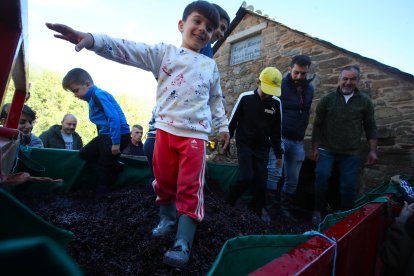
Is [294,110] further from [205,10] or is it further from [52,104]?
[52,104]

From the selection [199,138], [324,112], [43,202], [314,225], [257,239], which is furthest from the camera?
[324,112]

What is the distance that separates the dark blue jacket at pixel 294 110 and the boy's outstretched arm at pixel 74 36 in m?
2.69

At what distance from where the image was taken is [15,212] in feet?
1.19

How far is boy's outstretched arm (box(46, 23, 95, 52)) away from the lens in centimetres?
139

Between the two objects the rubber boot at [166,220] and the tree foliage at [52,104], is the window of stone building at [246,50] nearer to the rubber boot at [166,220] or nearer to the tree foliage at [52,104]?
the rubber boot at [166,220]

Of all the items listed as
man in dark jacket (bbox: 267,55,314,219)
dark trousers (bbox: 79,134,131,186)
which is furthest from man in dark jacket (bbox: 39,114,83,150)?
man in dark jacket (bbox: 267,55,314,219)

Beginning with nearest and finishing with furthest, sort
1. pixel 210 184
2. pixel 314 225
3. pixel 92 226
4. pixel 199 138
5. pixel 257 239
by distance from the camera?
pixel 257 239 → pixel 199 138 → pixel 92 226 → pixel 314 225 → pixel 210 184

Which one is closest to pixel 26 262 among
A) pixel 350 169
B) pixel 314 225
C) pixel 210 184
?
pixel 314 225

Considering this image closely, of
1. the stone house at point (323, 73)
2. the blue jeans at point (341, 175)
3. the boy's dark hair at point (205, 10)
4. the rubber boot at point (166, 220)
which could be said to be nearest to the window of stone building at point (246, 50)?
the stone house at point (323, 73)

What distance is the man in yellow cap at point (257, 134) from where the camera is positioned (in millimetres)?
2922

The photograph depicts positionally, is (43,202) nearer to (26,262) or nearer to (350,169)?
(26,262)

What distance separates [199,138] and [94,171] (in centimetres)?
221

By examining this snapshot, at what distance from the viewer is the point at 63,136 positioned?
182 inches

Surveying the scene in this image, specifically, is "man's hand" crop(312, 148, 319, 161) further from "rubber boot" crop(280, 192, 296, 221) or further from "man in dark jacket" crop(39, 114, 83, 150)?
"man in dark jacket" crop(39, 114, 83, 150)
